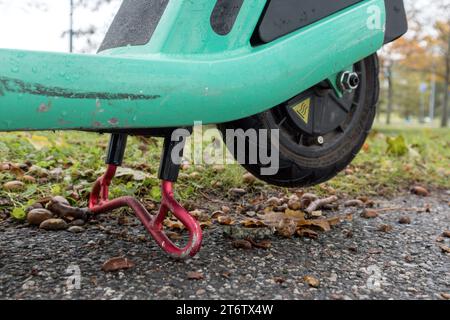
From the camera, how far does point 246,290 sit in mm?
1184

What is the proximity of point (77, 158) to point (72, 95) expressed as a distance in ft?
5.07

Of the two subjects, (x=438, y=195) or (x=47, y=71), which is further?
(x=438, y=195)

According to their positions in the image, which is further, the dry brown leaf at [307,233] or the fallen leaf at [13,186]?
the fallen leaf at [13,186]

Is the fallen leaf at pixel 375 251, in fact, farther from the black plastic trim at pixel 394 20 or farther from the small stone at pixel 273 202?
the black plastic trim at pixel 394 20

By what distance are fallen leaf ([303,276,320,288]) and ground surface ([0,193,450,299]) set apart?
11mm

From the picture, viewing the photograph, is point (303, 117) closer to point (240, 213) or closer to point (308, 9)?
point (308, 9)

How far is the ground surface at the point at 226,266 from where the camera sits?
117 centimetres

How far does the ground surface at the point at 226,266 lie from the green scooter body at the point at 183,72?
0.39 m

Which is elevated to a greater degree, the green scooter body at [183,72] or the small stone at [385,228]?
the green scooter body at [183,72]

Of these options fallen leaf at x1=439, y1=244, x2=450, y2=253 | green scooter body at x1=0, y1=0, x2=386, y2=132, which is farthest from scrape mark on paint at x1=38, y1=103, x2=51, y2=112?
fallen leaf at x1=439, y1=244, x2=450, y2=253

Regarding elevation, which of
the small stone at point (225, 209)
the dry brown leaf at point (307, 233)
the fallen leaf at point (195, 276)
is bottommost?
the fallen leaf at point (195, 276)

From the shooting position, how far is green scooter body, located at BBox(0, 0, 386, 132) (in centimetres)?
103

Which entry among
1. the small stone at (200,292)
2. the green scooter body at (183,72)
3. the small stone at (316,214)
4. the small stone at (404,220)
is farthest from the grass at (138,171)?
the small stone at (200,292)
